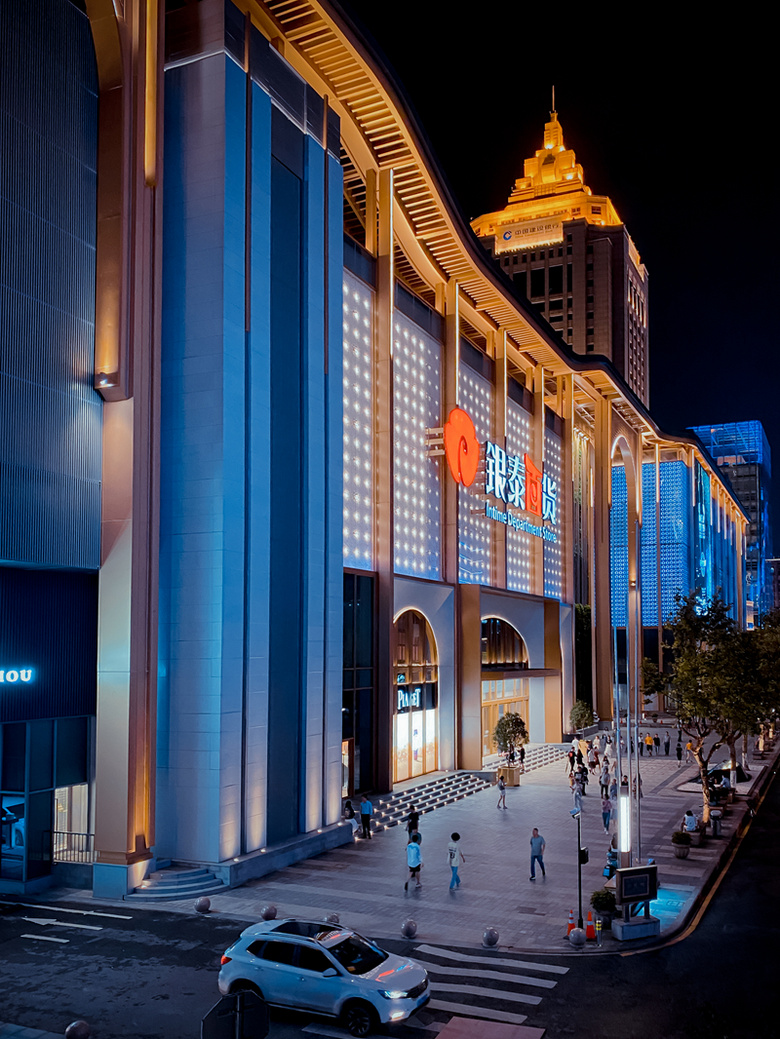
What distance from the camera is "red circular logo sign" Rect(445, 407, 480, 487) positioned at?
148 ft

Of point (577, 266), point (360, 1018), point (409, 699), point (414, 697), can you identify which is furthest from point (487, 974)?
point (577, 266)

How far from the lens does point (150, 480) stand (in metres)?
25.4

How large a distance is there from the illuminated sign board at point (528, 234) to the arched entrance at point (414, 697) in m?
108

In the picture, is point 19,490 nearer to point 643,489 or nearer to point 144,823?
point 144,823

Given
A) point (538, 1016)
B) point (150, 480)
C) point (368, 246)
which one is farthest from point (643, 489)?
point (538, 1016)

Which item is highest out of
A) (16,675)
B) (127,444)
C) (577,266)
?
(577,266)

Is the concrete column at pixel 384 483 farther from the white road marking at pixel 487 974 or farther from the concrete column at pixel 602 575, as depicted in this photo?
the concrete column at pixel 602 575

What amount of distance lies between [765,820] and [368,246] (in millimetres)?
28158

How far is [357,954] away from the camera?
16.3 m

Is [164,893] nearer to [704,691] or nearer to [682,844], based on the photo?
[682,844]

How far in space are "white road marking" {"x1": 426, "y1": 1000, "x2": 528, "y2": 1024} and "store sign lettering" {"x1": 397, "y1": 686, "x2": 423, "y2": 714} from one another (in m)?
24.6

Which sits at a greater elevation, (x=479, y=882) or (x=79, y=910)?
(x=79, y=910)

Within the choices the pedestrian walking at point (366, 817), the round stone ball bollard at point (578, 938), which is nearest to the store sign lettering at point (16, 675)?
the pedestrian walking at point (366, 817)

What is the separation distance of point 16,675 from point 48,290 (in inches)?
378
